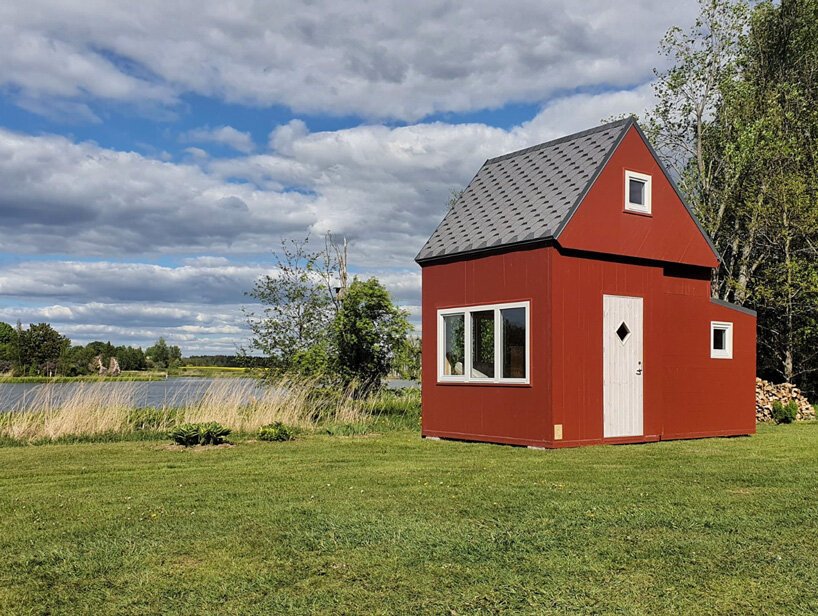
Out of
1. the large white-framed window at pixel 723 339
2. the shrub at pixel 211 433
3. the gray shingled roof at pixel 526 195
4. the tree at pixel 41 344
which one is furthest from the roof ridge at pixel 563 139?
the tree at pixel 41 344

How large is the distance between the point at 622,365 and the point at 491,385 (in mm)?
1983

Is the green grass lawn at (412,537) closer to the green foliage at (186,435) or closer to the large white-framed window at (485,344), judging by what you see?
the green foliage at (186,435)

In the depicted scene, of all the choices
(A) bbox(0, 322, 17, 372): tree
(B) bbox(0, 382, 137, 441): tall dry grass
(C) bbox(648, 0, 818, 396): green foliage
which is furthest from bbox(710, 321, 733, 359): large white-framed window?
(A) bbox(0, 322, 17, 372): tree

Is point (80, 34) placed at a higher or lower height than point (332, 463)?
higher

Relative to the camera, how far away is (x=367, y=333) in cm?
1697

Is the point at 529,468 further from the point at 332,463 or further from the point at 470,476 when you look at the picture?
the point at 332,463

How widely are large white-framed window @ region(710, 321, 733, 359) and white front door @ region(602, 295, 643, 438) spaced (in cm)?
216

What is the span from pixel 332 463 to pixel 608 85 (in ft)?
36.4

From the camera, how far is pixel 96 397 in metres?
14.6

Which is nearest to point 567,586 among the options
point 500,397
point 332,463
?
point 332,463

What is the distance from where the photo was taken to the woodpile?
17312 millimetres

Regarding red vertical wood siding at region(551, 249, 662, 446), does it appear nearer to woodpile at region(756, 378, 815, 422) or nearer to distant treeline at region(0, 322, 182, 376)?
woodpile at region(756, 378, 815, 422)

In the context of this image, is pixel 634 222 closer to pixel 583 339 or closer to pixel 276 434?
pixel 583 339

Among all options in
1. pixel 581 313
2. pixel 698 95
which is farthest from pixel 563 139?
pixel 698 95
